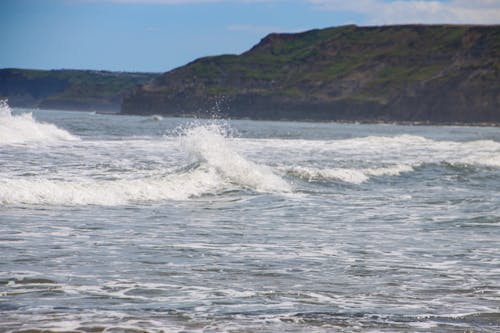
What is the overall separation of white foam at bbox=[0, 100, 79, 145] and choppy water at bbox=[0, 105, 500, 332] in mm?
15582

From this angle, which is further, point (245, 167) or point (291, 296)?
point (245, 167)

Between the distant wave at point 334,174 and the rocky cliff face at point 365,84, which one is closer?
the distant wave at point 334,174

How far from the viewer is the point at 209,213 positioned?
53.9ft

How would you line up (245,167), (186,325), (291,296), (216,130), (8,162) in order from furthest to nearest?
(216,130) < (8,162) < (245,167) < (291,296) < (186,325)

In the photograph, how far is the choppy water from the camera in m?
8.22

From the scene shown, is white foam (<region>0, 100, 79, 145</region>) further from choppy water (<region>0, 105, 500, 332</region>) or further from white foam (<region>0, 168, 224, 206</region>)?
white foam (<region>0, 168, 224, 206</region>)

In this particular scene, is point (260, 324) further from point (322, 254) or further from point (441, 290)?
point (322, 254)

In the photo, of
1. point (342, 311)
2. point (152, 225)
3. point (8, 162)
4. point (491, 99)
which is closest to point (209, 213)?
point (152, 225)

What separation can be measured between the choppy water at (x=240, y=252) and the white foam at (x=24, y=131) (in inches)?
613

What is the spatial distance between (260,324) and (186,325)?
0.64 metres

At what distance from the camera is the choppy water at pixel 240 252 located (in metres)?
8.22

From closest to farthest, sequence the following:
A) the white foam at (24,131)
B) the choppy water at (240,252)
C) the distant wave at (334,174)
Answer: the choppy water at (240,252), the distant wave at (334,174), the white foam at (24,131)

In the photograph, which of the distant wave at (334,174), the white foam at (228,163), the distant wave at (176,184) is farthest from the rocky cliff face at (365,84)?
the distant wave at (176,184)

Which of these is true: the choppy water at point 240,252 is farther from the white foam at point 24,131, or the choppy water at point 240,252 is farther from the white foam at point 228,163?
the white foam at point 24,131
